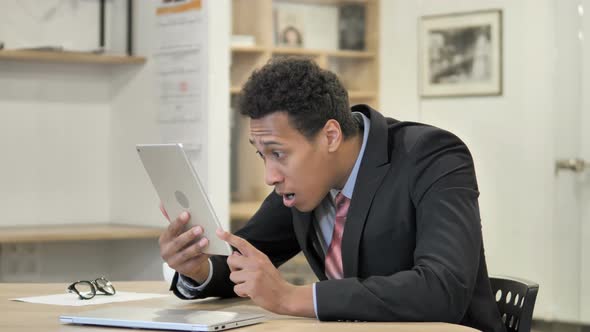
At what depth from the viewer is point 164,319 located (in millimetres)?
1926

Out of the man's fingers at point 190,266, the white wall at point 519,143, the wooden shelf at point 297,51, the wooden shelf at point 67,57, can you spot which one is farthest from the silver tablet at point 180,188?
the wooden shelf at point 297,51

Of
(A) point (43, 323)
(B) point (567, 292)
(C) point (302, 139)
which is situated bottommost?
(B) point (567, 292)

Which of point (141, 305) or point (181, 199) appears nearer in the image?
point (181, 199)

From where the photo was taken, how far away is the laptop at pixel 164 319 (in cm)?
185

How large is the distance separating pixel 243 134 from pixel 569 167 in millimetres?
1823

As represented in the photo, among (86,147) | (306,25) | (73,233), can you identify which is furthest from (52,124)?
(306,25)

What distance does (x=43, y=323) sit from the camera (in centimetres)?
198

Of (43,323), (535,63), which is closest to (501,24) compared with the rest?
(535,63)

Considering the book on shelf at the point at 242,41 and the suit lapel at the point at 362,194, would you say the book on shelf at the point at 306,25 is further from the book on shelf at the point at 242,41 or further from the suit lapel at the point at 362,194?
the suit lapel at the point at 362,194

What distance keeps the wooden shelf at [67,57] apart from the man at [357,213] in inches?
105

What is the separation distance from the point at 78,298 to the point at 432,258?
34.8 inches

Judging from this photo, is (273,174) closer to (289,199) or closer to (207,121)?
(289,199)

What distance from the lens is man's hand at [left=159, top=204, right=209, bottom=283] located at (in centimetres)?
215

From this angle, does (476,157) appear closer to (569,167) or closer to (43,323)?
(569,167)
